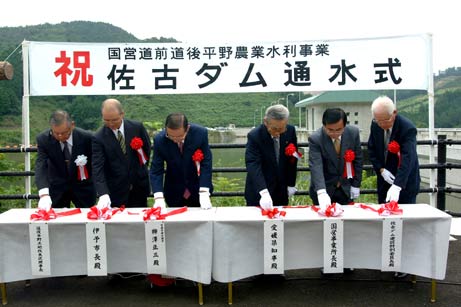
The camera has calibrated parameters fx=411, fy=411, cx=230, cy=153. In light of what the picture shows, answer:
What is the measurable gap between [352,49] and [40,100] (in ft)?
32.7

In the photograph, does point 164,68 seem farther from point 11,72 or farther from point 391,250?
point 391,250

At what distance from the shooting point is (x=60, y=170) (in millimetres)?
3518

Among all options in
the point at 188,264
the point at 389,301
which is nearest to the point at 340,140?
the point at 389,301

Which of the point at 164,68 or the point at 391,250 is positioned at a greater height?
the point at 164,68

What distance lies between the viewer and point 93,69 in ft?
14.7

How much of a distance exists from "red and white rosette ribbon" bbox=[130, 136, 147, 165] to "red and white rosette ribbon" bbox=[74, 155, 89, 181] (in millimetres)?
433

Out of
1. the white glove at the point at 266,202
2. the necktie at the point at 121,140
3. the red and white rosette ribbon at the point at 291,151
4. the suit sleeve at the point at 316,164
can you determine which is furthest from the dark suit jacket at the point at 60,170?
the suit sleeve at the point at 316,164

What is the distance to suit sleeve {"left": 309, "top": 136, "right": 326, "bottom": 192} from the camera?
126 inches

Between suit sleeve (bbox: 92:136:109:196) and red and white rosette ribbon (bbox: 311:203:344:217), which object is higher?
suit sleeve (bbox: 92:136:109:196)

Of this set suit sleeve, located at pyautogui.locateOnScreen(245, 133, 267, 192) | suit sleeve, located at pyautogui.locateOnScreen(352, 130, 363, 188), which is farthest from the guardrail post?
suit sleeve, located at pyautogui.locateOnScreen(245, 133, 267, 192)

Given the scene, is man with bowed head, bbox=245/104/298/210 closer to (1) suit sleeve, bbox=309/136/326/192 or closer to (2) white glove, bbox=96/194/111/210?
(1) suit sleeve, bbox=309/136/326/192

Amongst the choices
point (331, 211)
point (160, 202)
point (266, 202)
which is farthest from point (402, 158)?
point (160, 202)

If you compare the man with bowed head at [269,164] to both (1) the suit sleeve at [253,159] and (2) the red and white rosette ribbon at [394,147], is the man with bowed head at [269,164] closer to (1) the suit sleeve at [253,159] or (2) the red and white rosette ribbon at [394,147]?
(1) the suit sleeve at [253,159]

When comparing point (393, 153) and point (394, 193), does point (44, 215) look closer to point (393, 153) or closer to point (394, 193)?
point (394, 193)
